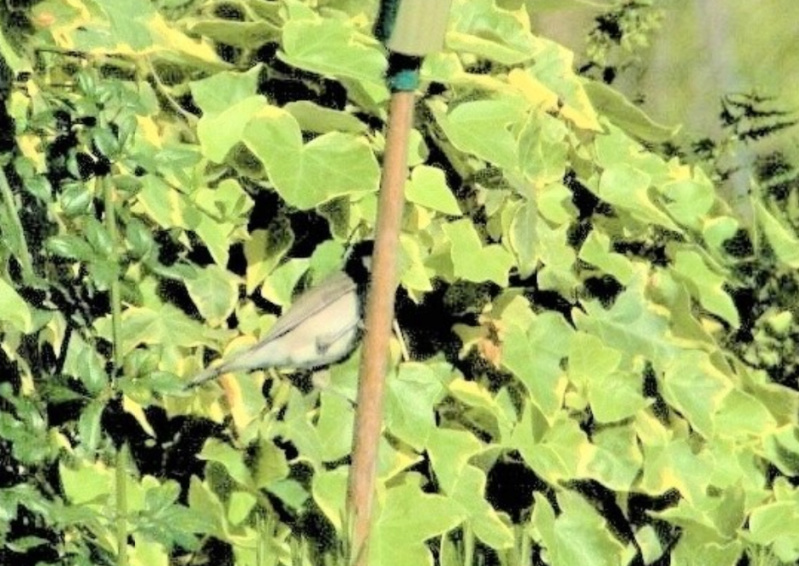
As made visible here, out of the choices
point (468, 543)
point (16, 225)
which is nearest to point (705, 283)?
point (468, 543)

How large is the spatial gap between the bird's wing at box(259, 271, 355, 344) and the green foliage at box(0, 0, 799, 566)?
8 cm

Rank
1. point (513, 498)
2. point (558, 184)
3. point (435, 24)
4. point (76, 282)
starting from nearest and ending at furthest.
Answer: point (435, 24)
point (76, 282)
point (558, 184)
point (513, 498)

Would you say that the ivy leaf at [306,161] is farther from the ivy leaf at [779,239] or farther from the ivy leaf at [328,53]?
the ivy leaf at [779,239]

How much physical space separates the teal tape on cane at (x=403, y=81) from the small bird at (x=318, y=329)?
312mm

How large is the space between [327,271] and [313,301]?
0.12 meters

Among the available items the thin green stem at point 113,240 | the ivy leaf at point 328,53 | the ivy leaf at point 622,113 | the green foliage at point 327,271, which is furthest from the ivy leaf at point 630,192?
the thin green stem at point 113,240

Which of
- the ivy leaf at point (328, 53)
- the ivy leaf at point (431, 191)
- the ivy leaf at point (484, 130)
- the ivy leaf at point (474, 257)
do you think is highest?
the ivy leaf at point (328, 53)

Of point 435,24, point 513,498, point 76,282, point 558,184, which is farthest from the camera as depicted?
point 513,498

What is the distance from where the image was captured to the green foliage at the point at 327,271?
1.34 metres

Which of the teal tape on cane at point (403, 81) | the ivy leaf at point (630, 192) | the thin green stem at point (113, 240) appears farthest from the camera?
the ivy leaf at point (630, 192)

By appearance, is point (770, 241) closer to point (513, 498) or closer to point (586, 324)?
point (586, 324)

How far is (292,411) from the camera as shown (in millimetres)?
1457

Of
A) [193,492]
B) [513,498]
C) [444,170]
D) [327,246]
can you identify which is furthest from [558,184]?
[193,492]

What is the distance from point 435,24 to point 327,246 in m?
0.49
